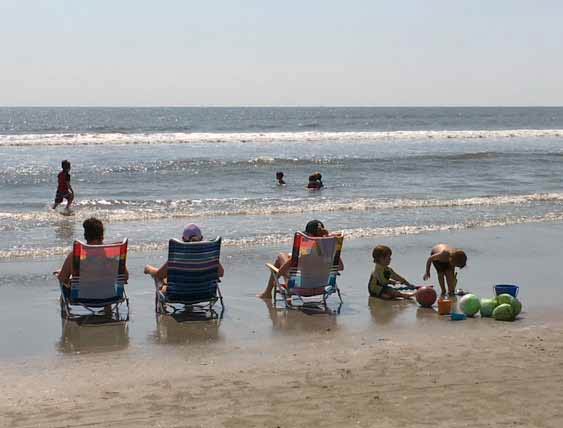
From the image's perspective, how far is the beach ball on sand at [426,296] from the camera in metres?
9.31

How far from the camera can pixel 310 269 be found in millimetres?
9539

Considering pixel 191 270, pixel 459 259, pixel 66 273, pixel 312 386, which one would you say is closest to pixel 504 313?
pixel 459 259

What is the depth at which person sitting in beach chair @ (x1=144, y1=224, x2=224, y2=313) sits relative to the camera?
29.3ft

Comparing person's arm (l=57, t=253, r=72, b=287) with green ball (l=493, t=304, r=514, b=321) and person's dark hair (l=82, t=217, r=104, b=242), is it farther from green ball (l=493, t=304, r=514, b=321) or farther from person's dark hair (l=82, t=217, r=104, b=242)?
green ball (l=493, t=304, r=514, b=321)

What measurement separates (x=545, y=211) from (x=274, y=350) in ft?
38.9

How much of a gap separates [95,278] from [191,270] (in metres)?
0.98

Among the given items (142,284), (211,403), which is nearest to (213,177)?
(142,284)

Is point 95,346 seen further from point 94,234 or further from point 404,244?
point 404,244

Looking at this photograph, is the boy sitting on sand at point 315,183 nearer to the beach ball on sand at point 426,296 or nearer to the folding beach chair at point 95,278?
the beach ball on sand at point 426,296

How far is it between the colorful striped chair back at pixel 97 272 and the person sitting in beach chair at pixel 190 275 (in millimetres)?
458

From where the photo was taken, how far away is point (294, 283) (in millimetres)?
9500

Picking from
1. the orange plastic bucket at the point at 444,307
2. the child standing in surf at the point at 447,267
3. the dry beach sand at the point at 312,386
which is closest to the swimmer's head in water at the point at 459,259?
the child standing in surf at the point at 447,267

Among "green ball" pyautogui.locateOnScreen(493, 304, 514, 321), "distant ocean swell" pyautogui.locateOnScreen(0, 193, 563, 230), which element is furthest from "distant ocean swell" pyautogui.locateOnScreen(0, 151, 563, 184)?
"green ball" pyautogui.locateOnScreen(493, 304, 514, 321)

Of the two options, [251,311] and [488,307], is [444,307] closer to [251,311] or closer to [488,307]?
[488,307]
